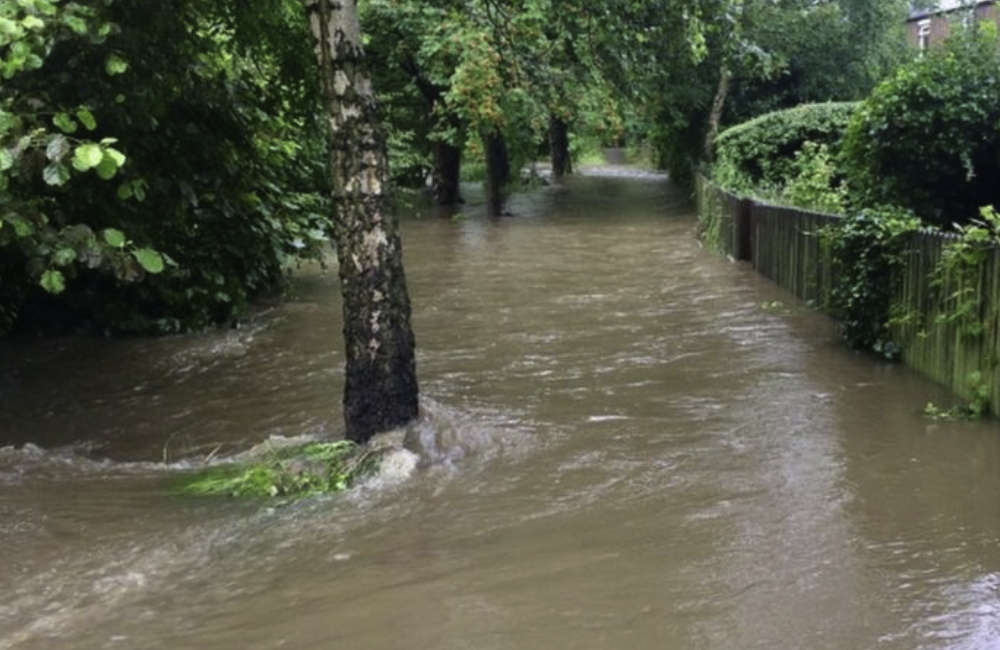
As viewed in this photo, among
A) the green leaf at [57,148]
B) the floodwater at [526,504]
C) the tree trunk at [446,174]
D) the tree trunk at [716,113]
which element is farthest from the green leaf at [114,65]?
the tree trunk at [446,174]

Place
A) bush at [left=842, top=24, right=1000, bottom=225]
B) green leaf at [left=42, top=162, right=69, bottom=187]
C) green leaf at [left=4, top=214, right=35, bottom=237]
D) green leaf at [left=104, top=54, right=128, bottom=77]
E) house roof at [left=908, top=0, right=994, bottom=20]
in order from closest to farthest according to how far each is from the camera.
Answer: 1. green leaf at [left=42, top=162, right=69, bottom=187]
2. green leaf at [left=4, top=214, right=35, bottom=237]
3. green leaf at [left=104, top=54, right=128, bottom=77]
4. bush at [left=842, top=24, right=1000, bottom=225]
5. house roof at [left=908, top=0, right=994, bottom=20]

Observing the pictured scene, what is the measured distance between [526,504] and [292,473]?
1.53 m

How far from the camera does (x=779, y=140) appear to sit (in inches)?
885

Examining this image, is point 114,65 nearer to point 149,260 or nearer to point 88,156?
point 149,260

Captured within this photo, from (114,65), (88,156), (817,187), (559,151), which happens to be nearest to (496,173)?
(817,187)

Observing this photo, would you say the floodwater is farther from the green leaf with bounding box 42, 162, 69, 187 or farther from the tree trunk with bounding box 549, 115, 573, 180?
the tree trunk with bounding box 549, 115, 573, 180

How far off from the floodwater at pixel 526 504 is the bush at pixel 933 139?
1.98 metres

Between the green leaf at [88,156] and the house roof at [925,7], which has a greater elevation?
the house roof at [925,7]

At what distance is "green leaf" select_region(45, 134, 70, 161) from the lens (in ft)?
19.0

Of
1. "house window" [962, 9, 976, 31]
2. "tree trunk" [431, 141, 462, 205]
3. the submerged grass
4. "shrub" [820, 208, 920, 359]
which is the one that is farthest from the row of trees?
"tree trunk" [431, 141, 462, 205]

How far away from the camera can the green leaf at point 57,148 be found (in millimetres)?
5793

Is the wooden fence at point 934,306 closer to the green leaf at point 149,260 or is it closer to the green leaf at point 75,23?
the green leaf at point 149,260

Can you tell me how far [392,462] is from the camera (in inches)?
278

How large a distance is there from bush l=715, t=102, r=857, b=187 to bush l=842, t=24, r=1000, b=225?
8626mm
